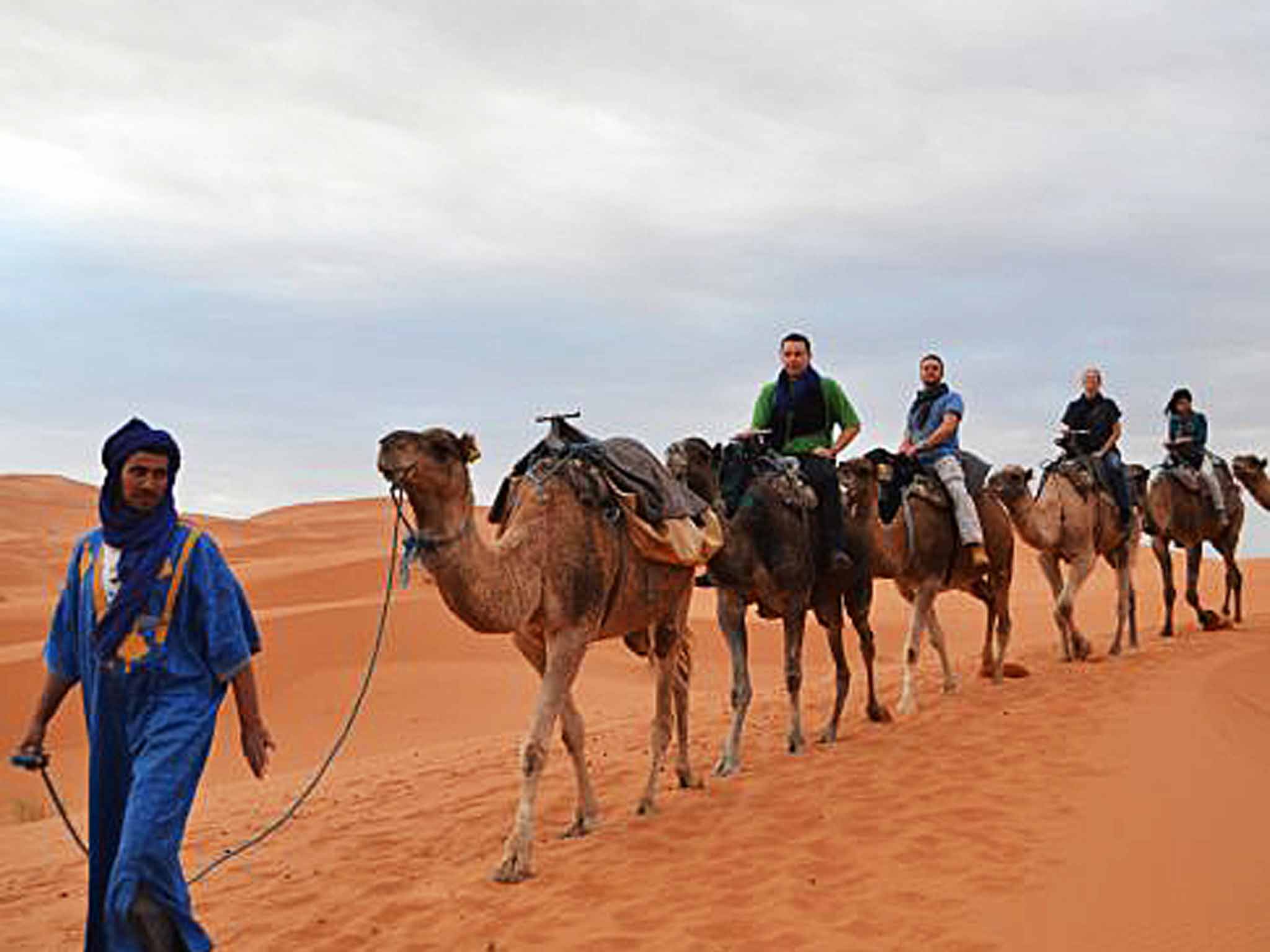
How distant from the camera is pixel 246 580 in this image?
28891 millimetres

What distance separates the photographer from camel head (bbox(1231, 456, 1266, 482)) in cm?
2077

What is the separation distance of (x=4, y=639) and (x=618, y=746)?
50.2 feet

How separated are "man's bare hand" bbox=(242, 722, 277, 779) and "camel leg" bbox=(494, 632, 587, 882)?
2.08 m

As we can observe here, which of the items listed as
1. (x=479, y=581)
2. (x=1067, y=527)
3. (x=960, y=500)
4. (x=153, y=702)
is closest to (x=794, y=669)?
(x=960, y=500)

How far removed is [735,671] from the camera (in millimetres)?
10070

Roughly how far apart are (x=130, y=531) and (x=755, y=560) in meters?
5.71

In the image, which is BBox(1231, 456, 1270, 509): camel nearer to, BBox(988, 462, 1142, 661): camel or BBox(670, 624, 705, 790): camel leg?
BBox(988, 462, 1142, 661): camel

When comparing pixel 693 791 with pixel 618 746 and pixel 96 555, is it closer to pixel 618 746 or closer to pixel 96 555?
pixel 618 746

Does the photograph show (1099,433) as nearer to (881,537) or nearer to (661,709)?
(881,537)

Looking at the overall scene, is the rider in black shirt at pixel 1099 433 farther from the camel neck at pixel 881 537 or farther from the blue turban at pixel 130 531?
the blue turban at pixel 130 531

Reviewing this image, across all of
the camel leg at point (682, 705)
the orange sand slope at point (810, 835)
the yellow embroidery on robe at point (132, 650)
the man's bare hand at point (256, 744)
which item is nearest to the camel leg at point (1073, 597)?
the orange sand slope at point (810, 835)

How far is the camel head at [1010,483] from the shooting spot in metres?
14.0

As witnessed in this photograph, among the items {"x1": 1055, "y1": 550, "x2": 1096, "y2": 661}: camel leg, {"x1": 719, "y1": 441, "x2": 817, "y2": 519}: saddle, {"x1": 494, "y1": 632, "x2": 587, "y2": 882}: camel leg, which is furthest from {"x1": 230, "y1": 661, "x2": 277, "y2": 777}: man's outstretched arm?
{"x1": 1055, "y1": 550, "x2": 1096, "y2": 661}: camel leg

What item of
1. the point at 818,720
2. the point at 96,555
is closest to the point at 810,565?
the point at 818,720
